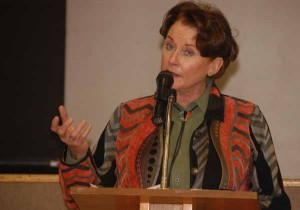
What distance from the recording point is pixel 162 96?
1940mm

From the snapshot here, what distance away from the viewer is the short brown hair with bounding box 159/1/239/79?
2.49 metres

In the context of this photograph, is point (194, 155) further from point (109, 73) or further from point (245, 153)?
point (109, 73)

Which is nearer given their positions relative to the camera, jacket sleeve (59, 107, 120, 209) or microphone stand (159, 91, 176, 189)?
microphone stand (159, 91, 176, 189)

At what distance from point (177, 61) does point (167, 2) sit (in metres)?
1.06

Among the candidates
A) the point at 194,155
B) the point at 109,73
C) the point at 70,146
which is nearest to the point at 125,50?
the point at 109,73

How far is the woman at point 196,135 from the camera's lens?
7.78 feet

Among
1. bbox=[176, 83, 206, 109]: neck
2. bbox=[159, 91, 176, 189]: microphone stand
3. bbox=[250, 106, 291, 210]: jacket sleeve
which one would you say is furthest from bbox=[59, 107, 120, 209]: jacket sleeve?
bbox=[250, 106, 291, 210]: jacket sleeve

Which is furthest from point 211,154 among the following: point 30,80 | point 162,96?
point 30,80

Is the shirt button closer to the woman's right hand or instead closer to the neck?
the neck

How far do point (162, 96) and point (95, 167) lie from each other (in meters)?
0.49

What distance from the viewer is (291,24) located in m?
3.39

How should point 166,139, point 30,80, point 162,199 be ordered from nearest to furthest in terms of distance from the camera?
point 162,199, point 166,139, point 30,80

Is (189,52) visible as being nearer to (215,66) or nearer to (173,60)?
(173,60)

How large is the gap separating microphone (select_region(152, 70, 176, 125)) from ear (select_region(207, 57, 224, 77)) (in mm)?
635
